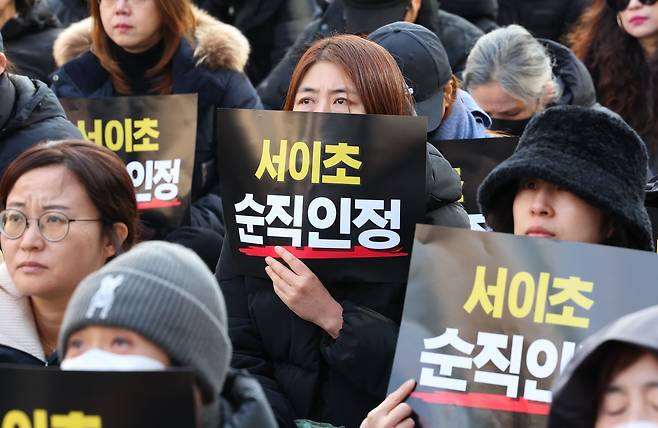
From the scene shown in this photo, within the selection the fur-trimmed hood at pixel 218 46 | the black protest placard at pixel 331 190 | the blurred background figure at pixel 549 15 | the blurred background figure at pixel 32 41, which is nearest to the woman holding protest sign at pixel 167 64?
the fur-trimmed hood at pixel 218 46

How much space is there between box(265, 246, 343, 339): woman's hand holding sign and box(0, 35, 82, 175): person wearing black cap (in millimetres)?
1387

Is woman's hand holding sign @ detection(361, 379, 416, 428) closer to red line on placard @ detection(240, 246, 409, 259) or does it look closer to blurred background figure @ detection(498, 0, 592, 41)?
red line on placard @ detection(240, 246, 409, 259)

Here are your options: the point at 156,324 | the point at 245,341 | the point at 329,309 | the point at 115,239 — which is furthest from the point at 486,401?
the point at 115,239

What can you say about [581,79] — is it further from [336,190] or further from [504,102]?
[336,190]

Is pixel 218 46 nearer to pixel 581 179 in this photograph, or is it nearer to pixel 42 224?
pixel 42 224

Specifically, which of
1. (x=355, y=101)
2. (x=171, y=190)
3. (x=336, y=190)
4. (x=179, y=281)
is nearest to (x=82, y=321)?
(x=179, y=281)

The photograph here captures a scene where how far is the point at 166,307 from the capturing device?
298cm

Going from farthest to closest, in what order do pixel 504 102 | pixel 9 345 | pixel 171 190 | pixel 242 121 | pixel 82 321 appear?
1. pixel 504 102
2. pixel 171 190
3. pixel 242 121
4. pixel 9 345
5. pixel 82 321

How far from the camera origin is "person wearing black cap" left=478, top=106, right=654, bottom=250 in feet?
12.9

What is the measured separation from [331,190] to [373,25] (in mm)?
3193

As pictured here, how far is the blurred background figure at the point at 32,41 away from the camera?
784cm

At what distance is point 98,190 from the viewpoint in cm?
435

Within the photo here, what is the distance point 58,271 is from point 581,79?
141 inches

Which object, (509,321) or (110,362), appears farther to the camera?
(509,321)
